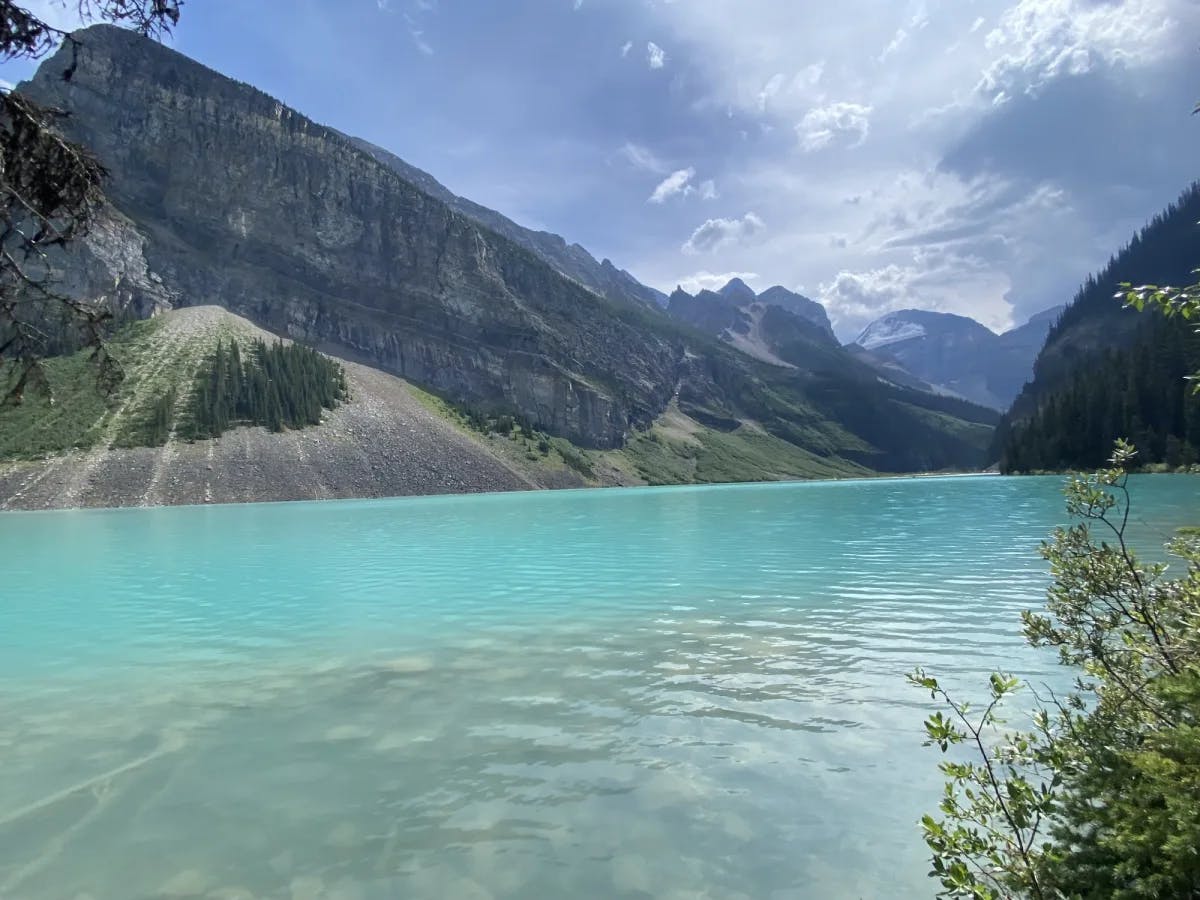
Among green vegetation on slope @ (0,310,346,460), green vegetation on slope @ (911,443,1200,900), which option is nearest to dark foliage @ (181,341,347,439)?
green vegetation on slope @ (0,310,346,460)

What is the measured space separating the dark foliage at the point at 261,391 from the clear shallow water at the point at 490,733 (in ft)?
408

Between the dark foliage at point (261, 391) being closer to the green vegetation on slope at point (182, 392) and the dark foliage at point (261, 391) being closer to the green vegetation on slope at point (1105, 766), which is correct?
the green vegetation on slope at point (182, 392)

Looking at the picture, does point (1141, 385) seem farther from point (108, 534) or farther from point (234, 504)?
point (234, 504)

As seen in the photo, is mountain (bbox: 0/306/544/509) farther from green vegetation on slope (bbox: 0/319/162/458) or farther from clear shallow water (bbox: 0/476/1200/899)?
clear shallow water (bbox: 0/476/1200/899)

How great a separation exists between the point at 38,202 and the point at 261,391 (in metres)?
157

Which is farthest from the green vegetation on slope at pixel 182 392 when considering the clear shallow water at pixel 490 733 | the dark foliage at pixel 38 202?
the dark foliage at pixel 38 202

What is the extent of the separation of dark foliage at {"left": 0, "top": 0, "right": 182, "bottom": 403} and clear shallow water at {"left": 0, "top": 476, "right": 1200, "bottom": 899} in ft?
18.0

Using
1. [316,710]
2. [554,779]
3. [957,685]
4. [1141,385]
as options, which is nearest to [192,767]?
[316,710]

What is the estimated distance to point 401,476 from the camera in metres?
142

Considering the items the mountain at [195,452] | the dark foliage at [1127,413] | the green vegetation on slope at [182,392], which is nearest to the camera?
the dark foliage at [1127,413]

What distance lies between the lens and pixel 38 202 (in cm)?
722

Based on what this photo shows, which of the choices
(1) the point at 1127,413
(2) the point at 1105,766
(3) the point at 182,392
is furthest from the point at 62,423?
(1) the point at 1127,413

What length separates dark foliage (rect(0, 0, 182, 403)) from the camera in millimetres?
6723

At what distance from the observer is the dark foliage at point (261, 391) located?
13738cm
